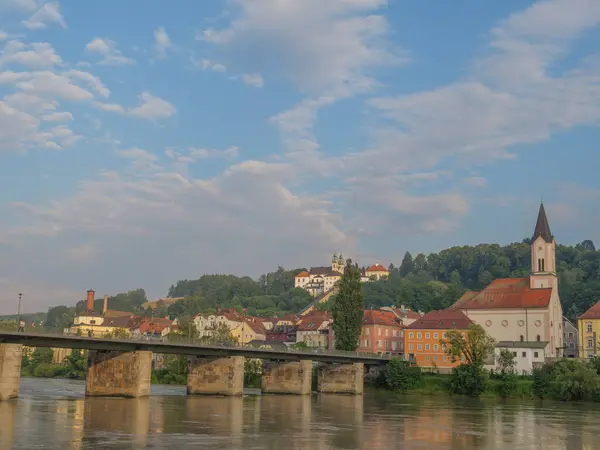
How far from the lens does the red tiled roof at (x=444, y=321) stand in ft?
383

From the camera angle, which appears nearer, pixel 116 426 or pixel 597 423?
pixel 116 426

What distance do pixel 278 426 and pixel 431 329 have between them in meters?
73.1

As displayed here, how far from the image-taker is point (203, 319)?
188 meters

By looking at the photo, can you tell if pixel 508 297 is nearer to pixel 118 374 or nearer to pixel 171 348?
pixel 171 348

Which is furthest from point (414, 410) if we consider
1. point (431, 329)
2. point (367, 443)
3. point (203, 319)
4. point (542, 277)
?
point (203, 319)

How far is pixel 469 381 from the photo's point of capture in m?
94.7

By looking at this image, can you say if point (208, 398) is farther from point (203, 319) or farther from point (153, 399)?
point (203, 319)

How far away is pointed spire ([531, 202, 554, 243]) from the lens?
12369cm

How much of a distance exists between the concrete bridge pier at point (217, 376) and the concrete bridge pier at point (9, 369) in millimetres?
27601

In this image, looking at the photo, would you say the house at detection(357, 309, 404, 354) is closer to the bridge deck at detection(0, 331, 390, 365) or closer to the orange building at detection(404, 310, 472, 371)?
the orange building at detection(404, 310, 472, 371)

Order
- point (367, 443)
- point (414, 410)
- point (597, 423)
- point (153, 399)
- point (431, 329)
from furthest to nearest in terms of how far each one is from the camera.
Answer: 1. point (431, 329)
2. point (153, 399)
3. point (414, 410)
4. point (597, 423)
5. point (367, 443)

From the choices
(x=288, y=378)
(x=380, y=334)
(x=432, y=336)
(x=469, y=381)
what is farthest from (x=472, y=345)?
(x=380, y=334)

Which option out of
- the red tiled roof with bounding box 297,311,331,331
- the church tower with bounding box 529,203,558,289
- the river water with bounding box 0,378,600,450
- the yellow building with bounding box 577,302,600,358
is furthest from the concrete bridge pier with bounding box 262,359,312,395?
the red tiled roof with bounding box 297,311,331,331

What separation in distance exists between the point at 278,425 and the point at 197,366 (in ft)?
130
